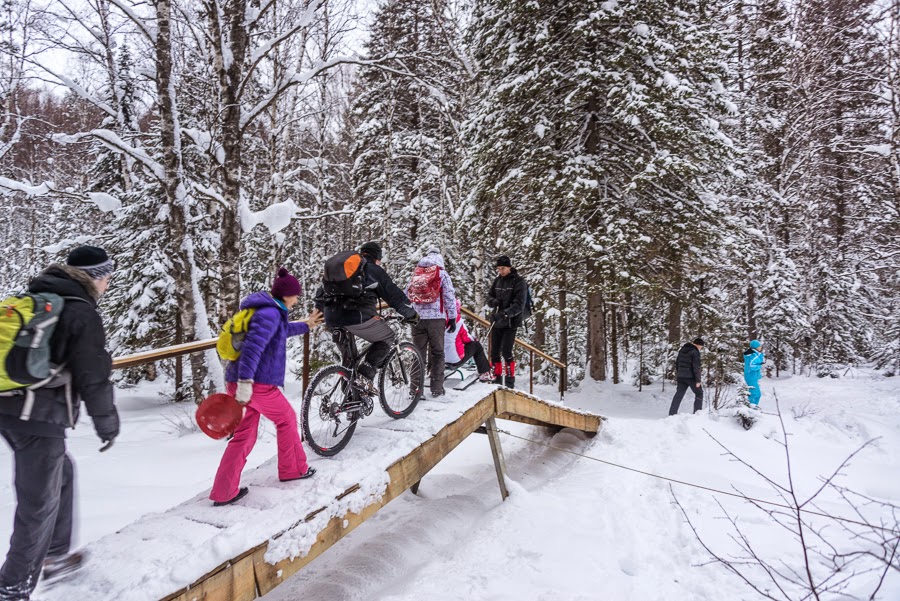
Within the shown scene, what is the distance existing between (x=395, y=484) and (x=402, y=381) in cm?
158

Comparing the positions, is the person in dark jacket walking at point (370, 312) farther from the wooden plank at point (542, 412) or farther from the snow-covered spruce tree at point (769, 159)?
the snow-covered spruce tree at point (769, 159)

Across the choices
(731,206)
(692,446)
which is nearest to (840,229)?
(731,206)

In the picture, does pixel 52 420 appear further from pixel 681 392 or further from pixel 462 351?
pixel 681 392

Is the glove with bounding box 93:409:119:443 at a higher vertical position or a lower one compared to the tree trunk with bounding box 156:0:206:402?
lower

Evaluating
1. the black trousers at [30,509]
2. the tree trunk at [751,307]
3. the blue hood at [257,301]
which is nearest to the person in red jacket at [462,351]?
the blue hood at [257,301]

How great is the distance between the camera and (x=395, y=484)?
12.8 ft

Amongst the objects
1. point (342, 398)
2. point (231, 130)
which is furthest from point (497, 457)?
point (231, 130)

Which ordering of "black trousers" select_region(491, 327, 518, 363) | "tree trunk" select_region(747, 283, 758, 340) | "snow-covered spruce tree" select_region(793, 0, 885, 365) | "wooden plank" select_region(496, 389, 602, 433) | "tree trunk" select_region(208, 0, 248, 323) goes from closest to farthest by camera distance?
"wooden plank" select_region(496, 389, 602, 433) → "tree trunk" select_region(208, 0, 248, 323) → "black trousers" select_region(491, 327, 518, 363) → "snow-covered spruce tree" select_region(793, 0, 885, 365) → "tree trunk" select_region(747, 283, 758, 340)

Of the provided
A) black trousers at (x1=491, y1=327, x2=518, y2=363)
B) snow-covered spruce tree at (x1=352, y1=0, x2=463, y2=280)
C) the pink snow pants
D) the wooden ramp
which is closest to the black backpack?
the pink snow pants

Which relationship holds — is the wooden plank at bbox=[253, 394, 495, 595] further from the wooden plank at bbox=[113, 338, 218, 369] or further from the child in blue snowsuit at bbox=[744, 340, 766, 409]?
the child in blue snowsuit at bbox=[744, 340, 766, 409]

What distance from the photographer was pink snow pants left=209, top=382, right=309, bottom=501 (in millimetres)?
3348

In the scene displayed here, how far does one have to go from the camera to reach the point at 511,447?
7965mm

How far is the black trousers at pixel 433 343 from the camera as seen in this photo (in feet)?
18.5

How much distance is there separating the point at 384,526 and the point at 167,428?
16.9ft
